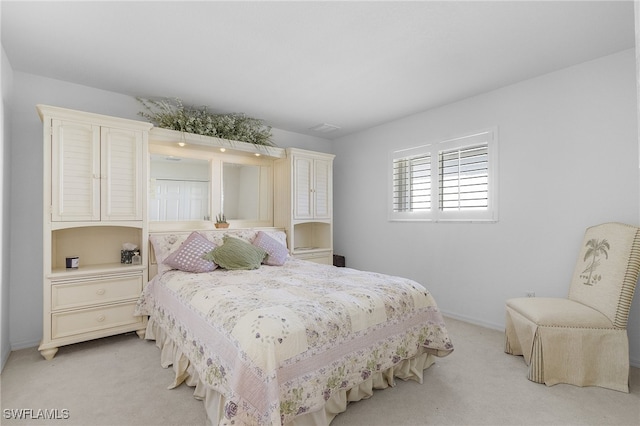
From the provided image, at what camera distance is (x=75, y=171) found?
2773 mm

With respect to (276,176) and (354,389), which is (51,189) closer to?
(276,176)

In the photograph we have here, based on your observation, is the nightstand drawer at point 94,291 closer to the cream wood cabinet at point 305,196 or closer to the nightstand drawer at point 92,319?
the nightstand drawer at point 92,319

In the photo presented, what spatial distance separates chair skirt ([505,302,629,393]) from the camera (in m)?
2.14

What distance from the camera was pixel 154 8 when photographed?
1.98m

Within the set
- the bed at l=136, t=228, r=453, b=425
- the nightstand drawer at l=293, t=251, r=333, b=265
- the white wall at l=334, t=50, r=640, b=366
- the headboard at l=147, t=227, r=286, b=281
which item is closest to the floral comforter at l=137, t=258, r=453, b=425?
the bed at l=136, t=228, r=453, b=425

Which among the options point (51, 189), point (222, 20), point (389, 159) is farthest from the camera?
point (389, 159)

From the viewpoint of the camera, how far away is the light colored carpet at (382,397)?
1.83 m

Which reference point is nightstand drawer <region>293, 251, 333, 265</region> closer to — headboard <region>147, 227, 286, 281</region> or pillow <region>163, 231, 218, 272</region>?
headboard <region>147, 227, 286, 281</region>

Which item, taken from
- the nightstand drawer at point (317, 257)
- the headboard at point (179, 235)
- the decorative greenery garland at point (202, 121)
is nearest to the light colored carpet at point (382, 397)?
the headboard at point (179, 235)

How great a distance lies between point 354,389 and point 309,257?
256cm

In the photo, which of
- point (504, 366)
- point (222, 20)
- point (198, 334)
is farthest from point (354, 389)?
point (222, 20)

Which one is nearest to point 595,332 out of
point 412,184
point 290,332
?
point 290,332

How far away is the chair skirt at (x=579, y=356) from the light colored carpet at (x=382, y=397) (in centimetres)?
7

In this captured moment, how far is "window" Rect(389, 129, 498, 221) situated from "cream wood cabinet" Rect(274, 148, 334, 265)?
999 mm
